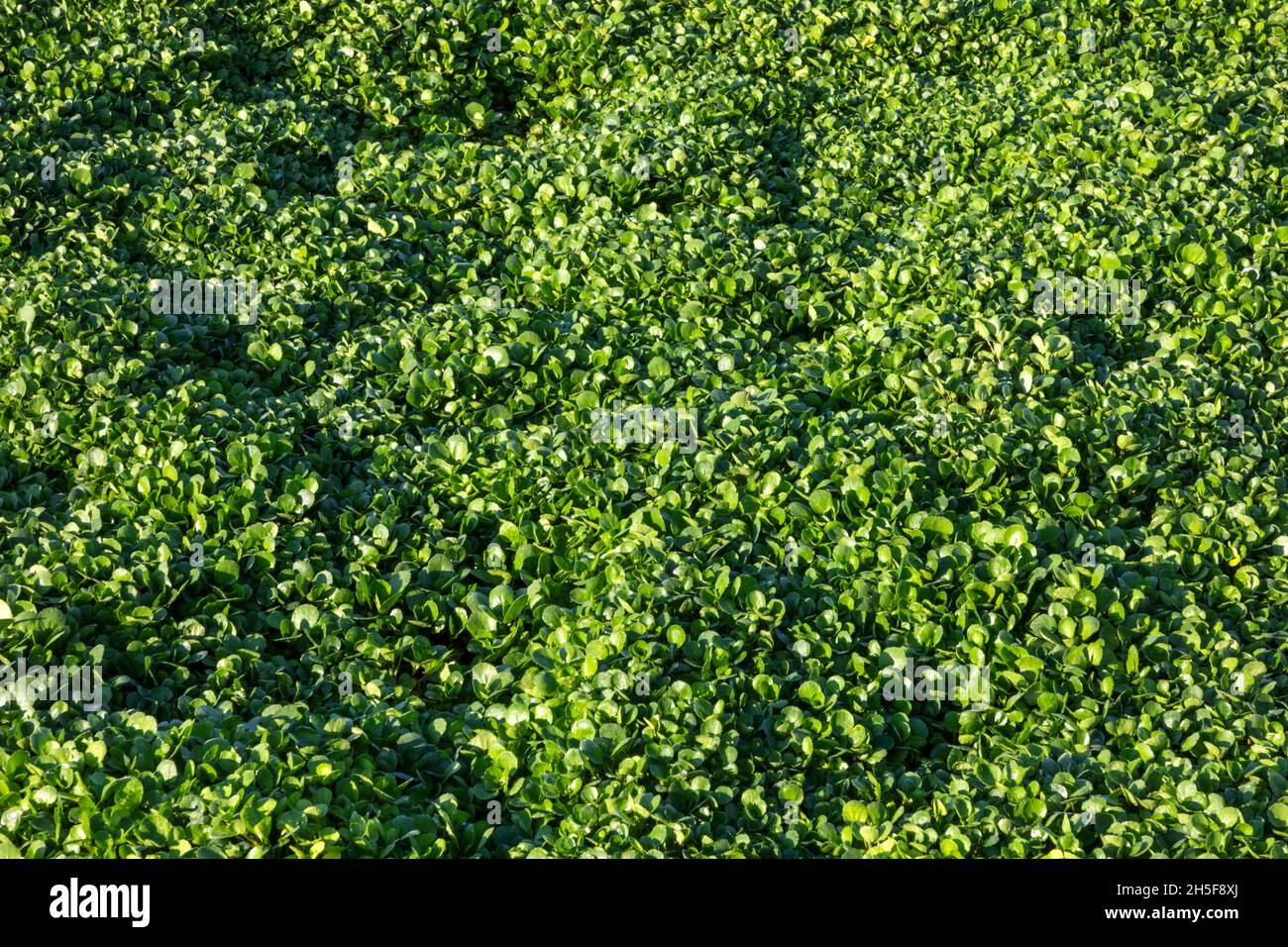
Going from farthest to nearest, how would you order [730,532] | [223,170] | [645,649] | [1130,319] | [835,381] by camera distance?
1. [223,170]
2. [1130,319]
3. [835,381]
4. [730,532]
5. [645,649]

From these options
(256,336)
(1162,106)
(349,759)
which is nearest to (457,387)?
(256,336)

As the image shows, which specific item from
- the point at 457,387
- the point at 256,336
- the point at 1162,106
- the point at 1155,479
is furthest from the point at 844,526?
the point at 1162,106

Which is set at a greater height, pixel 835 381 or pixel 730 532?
pixel 835 381

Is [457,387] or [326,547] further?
[457,387]

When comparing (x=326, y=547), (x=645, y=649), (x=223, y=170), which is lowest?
(x=645, y=649)

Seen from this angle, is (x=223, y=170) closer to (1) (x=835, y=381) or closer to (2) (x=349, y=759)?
(1) (x=835, y=381)
